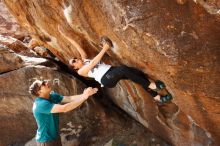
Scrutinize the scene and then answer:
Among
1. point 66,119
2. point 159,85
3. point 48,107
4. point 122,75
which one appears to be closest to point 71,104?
point 48,107

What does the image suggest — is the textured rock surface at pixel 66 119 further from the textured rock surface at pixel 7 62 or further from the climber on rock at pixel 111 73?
the climber on rock at pixel 111 73

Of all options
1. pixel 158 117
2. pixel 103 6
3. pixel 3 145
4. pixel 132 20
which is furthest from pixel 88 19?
pixel 3 145

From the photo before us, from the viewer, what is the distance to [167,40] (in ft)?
17.3

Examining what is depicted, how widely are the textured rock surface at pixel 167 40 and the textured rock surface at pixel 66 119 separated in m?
1.56

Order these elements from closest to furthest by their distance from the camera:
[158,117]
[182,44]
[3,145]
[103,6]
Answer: [182,44], [103,6], [158,117], [3,145]

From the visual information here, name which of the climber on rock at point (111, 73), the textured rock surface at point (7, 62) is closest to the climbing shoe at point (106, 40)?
the climber on rock at point (111, 73)

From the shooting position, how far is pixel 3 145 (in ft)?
31.7

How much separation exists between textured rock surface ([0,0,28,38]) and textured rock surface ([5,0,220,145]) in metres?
6.46

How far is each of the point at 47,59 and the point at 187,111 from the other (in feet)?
15.4

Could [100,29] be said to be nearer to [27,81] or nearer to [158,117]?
[158,117]

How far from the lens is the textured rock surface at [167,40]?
16.9 feet

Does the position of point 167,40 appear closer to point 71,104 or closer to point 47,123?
point 71,104

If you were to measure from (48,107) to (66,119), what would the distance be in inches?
142

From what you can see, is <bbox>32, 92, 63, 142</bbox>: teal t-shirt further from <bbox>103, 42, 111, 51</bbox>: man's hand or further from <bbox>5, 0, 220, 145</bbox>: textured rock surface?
<bbox>5, 0, 220, 145</bbox>: textured rock surface
